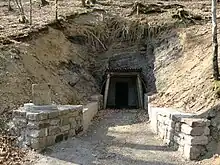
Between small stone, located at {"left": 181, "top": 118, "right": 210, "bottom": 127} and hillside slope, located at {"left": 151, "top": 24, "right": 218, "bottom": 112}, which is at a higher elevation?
hillside slope, located at {"left": 151, "top": 24, "right": 218, "bottom": 112}

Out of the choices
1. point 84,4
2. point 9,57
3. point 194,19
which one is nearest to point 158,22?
point 194,19

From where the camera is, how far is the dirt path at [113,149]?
684cm

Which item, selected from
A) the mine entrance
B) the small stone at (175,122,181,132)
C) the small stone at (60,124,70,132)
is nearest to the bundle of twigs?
the mine entrance

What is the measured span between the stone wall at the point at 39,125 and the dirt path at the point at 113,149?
27cm

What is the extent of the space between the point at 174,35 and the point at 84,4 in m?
7.12

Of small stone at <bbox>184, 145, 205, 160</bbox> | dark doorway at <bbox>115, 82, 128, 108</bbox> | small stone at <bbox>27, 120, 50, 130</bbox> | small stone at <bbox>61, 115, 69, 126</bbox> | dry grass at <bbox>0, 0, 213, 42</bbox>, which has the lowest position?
dark doorway at <bbox>115, 82, 128, 108</bbox>

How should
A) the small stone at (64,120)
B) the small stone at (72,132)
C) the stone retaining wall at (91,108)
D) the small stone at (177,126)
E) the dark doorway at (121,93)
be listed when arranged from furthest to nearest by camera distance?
the dark doorway at (121,93) → the stone retaining wall at (91,108) → the small stone at (72,132) → the small stone at (64,120) → the small stone at (177,126)

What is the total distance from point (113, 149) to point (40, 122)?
1.99 metres

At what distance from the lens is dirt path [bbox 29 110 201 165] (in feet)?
22.5

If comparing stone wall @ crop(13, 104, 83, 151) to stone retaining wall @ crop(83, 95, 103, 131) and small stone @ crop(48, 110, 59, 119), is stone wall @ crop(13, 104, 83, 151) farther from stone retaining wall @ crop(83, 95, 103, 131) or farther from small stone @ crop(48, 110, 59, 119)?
stone retaining wall @ crop(83, 95, 103, 131)

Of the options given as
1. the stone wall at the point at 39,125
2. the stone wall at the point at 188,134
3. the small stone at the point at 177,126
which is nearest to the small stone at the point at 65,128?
the stone wall at the point at 39,125

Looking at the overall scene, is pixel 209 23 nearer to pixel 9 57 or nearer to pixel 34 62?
pixel 34 62

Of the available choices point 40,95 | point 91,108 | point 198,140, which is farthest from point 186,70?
point 40,95

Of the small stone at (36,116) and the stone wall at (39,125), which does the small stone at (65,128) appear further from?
the small stone at (36,116)
